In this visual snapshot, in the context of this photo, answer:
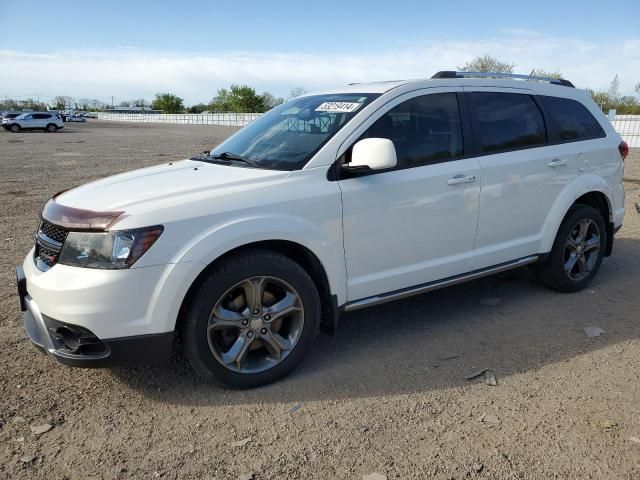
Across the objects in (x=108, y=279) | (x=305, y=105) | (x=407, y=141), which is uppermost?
(x=305, y=105)

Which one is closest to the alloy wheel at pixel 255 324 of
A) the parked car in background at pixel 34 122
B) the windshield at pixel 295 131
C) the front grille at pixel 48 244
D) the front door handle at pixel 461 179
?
the windshield at pixel 295 131

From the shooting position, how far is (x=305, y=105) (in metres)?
4.23

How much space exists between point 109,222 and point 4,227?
5596 millimetres

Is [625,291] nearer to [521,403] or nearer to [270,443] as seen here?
[521,403]

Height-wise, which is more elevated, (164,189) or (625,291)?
(164,189)

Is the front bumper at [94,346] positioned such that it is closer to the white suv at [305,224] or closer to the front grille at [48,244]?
the white suv at [305,224]

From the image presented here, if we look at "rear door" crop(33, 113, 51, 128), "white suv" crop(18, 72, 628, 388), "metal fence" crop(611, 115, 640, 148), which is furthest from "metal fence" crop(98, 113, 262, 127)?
"white suv" crop(18, 72, 628, 388)

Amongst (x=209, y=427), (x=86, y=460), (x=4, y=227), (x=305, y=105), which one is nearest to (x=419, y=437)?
(x=209, y=427)

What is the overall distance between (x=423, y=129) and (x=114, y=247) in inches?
88.1

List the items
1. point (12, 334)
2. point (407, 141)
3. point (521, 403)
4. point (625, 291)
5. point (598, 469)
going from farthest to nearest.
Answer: point (625, 291) → point (12, 334) → point (407, 141) → point (521, 403) → point (598, 469)

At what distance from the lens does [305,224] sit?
330cm

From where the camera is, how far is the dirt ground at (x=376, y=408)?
265 cm

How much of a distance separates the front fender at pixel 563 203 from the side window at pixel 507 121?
49cm

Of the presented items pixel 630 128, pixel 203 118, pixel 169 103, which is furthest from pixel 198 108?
pixel 630 128
